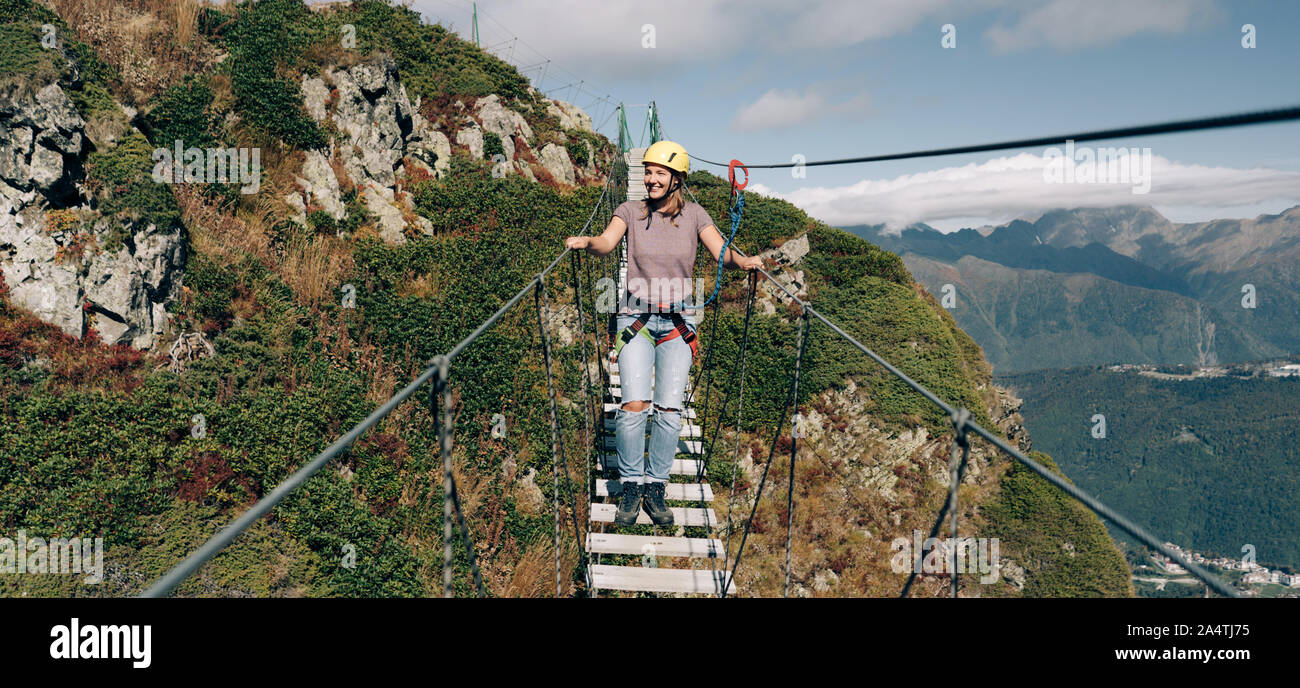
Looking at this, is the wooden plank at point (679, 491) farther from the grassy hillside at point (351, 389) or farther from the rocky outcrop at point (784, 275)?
the rocky outcrop at point (784, 275)

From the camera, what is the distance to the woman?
436 centimetres

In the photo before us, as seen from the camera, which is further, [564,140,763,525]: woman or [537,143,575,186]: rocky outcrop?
[537,143,575,186]: rocky outcrop

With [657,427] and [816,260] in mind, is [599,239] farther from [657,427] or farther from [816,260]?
[816,260]

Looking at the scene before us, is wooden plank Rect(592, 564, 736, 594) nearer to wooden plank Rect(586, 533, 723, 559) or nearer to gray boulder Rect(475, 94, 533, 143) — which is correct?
wooden plank Rect(586, 533, 723, 559)

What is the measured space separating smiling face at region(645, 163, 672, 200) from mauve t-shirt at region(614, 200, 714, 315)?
166 mm

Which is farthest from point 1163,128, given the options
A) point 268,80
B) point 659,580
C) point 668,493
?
point 268,80

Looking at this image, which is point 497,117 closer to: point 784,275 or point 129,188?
point 784,275

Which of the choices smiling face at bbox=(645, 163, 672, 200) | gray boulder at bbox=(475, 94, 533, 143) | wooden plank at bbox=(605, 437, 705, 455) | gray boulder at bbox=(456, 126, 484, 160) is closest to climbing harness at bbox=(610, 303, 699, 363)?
smiling face at bbox=(645, 163, 672, 200)

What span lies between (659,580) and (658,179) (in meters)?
2.68

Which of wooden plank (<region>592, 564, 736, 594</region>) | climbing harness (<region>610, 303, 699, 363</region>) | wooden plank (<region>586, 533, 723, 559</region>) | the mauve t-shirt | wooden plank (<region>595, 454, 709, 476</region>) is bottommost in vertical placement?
wooden plank (<region>592, 564, 736, 594</region>)

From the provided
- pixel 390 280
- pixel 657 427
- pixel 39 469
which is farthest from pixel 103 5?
pixel 657 427

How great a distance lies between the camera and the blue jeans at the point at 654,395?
14.2 ft
